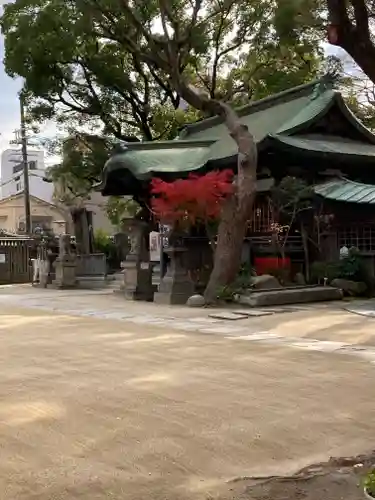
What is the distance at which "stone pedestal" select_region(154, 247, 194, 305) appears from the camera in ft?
50.6

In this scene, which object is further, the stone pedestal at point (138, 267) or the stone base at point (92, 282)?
the stone base at point (92, 282)

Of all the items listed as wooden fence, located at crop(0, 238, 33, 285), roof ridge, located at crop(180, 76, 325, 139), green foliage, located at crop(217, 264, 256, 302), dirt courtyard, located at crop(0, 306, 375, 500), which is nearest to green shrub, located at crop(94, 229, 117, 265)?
wooden fence, located at crop(0, 238, 33, 285)

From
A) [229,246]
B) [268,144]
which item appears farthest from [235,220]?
[268,144]

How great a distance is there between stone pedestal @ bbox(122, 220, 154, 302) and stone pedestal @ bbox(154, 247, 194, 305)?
50.4 inches

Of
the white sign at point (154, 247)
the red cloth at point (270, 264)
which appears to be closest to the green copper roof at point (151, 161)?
the white sign at point (154, 247)

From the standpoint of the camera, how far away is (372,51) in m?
4.07

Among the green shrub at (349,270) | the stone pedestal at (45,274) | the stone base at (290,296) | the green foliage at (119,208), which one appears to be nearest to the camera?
the stone base at (290,296)

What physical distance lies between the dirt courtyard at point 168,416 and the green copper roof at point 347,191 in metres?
7.87

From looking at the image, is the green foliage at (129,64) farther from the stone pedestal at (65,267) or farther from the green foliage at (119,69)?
the stone pedestal at (65,267)

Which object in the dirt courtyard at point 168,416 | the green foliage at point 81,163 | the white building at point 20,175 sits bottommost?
the dirt courtyard at point 168,416

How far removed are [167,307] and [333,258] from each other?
4.98 metres

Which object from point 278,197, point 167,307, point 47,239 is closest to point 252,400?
point 167,307

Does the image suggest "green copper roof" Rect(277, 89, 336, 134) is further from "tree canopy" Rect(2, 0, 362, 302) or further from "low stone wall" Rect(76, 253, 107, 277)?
"low stone wall" Rect(76, 253, 107, 277)

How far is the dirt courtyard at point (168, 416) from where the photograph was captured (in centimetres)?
387
